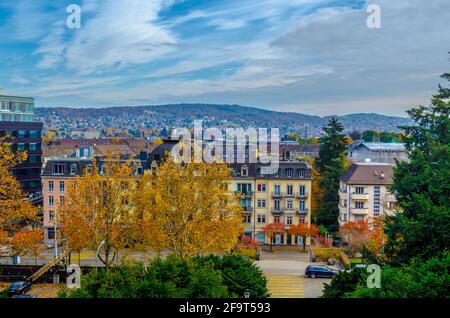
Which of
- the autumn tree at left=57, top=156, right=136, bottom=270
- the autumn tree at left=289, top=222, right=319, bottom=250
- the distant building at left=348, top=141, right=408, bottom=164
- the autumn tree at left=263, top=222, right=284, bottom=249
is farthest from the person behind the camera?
the distant building at left=348, top=141, right=408, bottom=164

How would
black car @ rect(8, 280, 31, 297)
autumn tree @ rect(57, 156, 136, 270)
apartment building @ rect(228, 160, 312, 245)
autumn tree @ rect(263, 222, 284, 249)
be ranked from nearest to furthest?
black car @ rect(8, 280, 31, 297) → autumn tree @ rect(57, 156, 136, 270) → autumn tree @ rect(263, 222, 284, 249) → apartment building @ rect(228, 160, 312, 245)

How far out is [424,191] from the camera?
1503 cm

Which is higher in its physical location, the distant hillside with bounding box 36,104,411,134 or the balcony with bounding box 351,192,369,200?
the distant hillside with bounding box 36,104,411,134

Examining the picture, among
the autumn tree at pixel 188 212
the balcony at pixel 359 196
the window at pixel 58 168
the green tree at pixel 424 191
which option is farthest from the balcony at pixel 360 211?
the window at pixel 58 168

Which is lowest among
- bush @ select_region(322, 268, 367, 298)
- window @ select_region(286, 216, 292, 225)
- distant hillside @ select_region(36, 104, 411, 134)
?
window @ select_region(286, 216, 292, 225)

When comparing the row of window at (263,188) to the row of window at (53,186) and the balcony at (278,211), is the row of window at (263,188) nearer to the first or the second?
the balcony at (278,211)

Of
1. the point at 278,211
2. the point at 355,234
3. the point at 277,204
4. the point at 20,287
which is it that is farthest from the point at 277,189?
the point at 20,287

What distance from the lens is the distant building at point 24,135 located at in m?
34.4

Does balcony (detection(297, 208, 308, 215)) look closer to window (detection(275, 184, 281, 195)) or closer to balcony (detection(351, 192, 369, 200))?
window (detection(275, 184, 281, 195))

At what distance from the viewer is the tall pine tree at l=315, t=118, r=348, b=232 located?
3141 cm

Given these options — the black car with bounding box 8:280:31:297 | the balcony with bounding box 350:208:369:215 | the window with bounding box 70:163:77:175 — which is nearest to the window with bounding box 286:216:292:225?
the balcony with bounding box 350:208:369:215

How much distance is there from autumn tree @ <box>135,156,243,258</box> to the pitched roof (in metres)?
12.2
